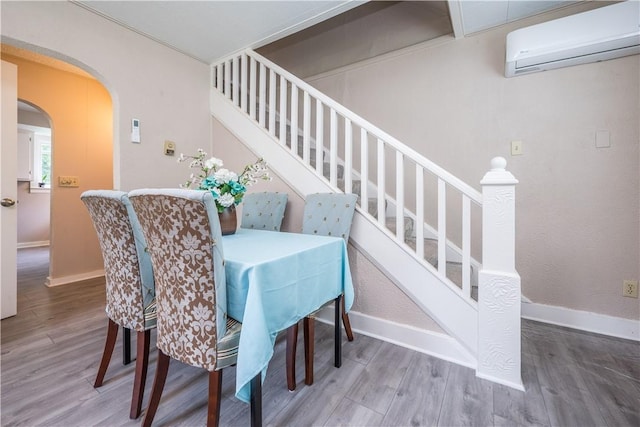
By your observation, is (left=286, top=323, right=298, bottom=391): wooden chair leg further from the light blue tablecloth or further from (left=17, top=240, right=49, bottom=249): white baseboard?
(left=17, top=240, right=49, bottom=249): white baseboard

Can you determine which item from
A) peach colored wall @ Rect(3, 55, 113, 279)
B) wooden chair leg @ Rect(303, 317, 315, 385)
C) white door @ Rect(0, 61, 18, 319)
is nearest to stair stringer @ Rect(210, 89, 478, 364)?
wooden chair leg @ Rect(303, 317, 315, 385)

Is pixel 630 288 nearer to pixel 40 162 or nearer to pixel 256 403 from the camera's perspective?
pixel 256 403

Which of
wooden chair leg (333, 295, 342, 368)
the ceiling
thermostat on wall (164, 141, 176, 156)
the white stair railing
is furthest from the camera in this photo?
thermostat on wall (164, 141, 176, 156)

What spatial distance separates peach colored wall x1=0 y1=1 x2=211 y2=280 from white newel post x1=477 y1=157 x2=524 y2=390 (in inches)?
110

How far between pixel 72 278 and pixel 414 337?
12.6ft

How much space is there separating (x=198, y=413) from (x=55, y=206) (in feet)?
10.8

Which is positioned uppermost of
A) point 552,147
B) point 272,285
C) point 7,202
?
point 552,147

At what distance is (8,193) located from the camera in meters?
2.21

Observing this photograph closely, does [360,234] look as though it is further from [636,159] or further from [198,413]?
[636,159]

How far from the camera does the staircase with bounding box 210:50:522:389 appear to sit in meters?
1.45

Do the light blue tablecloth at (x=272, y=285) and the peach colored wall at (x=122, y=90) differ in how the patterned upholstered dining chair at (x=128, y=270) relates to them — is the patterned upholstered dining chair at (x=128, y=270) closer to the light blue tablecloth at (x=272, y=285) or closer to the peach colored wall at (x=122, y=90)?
the light blue tablecloth at (x=272, y=285)

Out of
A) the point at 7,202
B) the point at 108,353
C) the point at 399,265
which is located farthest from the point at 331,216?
the point at 7,202

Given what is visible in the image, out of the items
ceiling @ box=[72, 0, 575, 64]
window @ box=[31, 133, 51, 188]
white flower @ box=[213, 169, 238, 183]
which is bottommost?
white flower @ box=[213, 169, 238, 183]

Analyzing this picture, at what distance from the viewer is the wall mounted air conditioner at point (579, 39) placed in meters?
1.73
